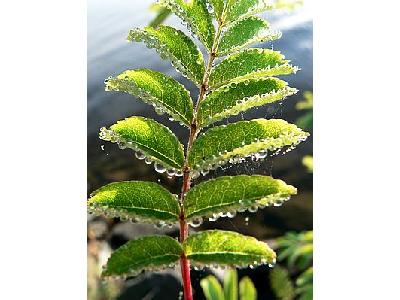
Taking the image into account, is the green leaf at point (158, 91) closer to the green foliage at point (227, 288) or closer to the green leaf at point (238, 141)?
the green leaf at point (238, 141)

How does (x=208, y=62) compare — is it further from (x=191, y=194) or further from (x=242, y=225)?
(x=242, y=225)

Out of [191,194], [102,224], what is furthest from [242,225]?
[191,194]

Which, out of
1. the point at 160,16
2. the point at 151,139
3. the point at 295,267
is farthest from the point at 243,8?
the point at 295,267

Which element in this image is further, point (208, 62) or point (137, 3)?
point (137, 3)

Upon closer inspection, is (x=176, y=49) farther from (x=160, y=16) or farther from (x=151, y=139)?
(x=160, y=16)

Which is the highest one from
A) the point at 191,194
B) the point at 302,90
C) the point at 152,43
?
the point at 302,90

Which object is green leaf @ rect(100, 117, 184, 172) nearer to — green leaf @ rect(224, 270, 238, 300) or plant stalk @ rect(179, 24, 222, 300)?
plant stalk @ rect(179, 24, 222, 300)

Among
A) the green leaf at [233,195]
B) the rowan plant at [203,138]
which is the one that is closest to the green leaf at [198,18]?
the rowan plant at [203,138]
